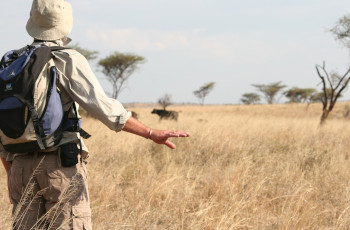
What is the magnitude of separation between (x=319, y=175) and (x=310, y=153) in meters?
1.08

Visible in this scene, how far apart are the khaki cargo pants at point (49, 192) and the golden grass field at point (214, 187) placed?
90 cm

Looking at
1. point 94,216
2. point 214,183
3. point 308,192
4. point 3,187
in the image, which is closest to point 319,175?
point 308,192

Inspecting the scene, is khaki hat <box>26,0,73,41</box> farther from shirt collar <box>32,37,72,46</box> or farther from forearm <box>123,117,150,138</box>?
forearm <box>123,117,150,138</box>

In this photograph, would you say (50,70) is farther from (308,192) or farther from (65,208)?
(308,192)

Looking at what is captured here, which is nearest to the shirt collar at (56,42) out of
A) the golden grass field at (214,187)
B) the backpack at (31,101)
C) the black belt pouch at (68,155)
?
the backpack at (31,101)

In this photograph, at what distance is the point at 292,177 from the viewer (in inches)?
183

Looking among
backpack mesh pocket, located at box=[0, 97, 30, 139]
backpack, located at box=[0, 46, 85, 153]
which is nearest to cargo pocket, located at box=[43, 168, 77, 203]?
backpack, located at box=[0, 46, 85, 153]

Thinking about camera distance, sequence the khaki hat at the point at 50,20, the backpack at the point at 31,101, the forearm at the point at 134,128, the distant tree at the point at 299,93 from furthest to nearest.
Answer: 1. the distant tree at the point at 299,93
2. the khaki hat at the point at 50,20
3. the forearm at the point at 134,128
4. the backpack at the point at 31,101

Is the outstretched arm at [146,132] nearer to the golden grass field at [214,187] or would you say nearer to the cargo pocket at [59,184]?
the cargo pocket at [59,184]

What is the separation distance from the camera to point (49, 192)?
1.85 meters

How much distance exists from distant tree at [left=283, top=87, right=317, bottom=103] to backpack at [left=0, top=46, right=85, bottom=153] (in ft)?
187

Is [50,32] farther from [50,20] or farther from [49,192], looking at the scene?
[49,192]

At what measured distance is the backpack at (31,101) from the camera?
168cm

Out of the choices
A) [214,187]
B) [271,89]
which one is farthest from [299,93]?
[214,187]
